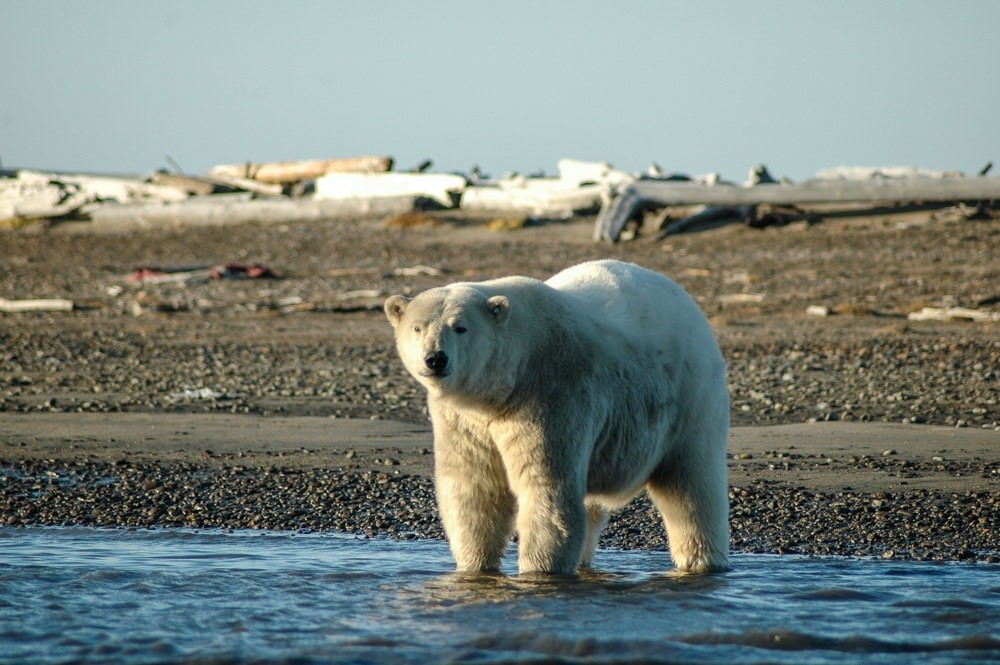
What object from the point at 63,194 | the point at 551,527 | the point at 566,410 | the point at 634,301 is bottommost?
the point at 551,527

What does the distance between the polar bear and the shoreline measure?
98 cm

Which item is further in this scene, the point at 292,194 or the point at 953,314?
the point at 292,194

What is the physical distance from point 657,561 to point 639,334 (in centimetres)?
138

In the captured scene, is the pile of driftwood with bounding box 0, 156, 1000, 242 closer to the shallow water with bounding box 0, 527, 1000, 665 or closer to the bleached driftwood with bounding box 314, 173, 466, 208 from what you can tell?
the bleached driftwood with bounding box 314, 173, 466, 208

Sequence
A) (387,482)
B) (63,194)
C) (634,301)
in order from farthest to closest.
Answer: (63,194) → (387,482) → (634,301)

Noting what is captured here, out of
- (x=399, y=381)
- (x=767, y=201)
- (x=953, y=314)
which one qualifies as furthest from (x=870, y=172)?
(x=399, y=381)

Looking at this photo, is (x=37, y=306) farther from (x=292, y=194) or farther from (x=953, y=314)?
(x=953, y=314)

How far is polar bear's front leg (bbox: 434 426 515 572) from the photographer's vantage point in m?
6.03

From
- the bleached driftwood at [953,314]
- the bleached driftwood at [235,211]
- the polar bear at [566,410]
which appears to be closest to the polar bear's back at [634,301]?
the polar bear at [566,410]

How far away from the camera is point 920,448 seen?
30.3 feet

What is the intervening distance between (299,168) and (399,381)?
54.9 feet

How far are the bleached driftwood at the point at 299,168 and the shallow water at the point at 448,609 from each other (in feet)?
66.1

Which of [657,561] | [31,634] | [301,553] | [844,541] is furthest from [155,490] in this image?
[844,541]

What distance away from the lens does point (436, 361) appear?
18.2 ft
